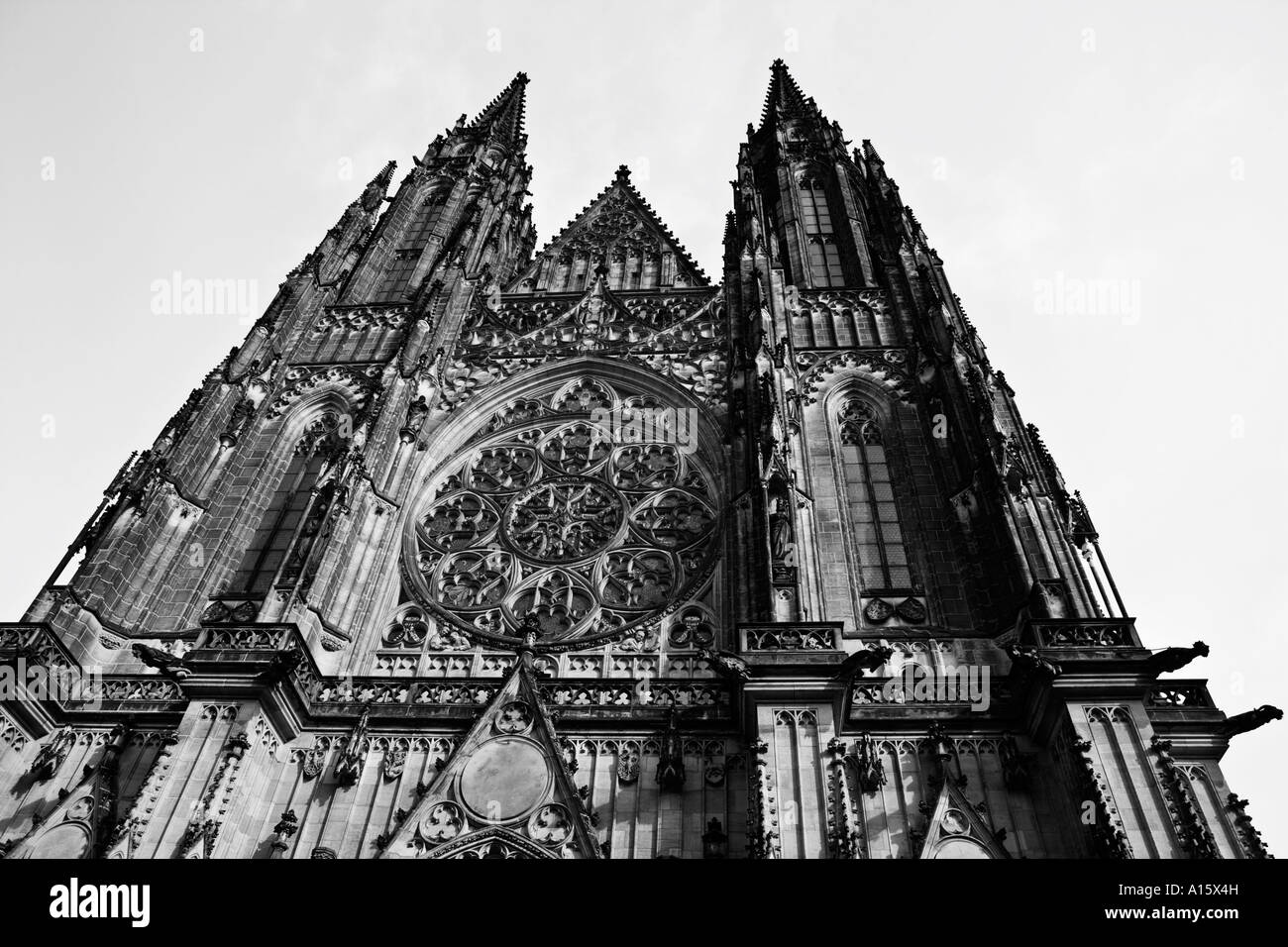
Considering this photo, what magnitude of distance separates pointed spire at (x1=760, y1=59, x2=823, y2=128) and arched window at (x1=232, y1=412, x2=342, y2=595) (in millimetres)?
17993

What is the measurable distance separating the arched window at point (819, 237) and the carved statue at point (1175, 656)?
1255cm

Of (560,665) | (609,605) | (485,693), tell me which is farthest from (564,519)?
(485,693)

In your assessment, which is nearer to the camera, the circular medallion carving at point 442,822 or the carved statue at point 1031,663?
the carved statue at point 1031,663

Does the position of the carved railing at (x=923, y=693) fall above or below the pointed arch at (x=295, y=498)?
below

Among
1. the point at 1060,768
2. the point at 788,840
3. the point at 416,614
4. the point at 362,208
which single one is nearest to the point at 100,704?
the point at 416,614

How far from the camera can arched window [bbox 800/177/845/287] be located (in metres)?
22.8

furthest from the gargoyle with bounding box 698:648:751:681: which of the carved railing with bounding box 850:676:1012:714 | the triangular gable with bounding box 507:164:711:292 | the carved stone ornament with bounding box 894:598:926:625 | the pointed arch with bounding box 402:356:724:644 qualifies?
the triangular gable with bounding box 507:164:711:292

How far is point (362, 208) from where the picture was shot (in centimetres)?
2633

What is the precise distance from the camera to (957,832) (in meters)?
11.3

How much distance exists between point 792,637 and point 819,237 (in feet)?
47.6

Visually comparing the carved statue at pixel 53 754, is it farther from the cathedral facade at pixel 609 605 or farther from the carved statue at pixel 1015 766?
the carved statue at pixel 1015 766

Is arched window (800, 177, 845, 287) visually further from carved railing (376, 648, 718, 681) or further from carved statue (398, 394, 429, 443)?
carved railing (376, 648, 718, 681)

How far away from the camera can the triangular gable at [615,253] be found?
76.0ft

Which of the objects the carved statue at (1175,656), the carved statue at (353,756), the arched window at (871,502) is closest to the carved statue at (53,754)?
the carved statue at (353,756)
